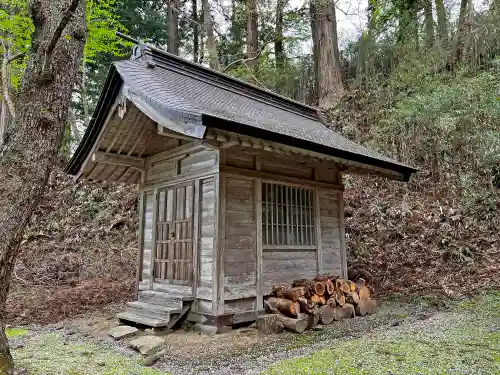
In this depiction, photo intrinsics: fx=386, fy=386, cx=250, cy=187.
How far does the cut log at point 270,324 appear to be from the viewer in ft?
16.4

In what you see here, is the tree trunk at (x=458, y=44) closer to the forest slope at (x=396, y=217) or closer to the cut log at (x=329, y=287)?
the forest slope at (x=396, y=217)

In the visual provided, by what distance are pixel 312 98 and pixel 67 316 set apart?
10.8 metres

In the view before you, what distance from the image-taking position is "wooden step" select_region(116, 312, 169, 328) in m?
4.99

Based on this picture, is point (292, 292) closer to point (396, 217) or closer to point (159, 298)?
point (159, 298)

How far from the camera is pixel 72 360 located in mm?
3873

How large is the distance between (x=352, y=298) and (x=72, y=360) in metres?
3.99

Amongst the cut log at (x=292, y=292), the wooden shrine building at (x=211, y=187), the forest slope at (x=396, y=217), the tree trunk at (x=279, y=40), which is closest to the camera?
the wooden shrine building at (x=211, y=187)

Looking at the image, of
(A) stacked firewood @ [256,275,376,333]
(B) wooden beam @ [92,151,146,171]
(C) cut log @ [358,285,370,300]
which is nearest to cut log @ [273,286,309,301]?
(A) stacked firewood @ [256,275,376,333]

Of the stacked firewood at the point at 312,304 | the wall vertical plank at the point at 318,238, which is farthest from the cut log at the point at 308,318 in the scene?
the wall vertical plank at the point at 318,238

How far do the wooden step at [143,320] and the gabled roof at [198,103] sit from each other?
2.54 m

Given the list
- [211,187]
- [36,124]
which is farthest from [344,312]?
[36,124]

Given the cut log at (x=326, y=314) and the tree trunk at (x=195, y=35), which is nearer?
the cut log at (x=326, y=314)

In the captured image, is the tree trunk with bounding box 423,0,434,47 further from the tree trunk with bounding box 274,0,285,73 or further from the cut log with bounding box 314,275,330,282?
the cut log with bounding box 314,275,330,282

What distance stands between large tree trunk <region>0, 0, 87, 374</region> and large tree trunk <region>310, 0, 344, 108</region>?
1026 centimetres
